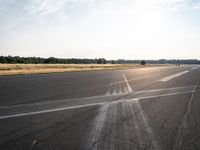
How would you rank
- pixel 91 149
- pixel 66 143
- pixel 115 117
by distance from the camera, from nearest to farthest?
pixel 91 149
pixel 66 143
pixel 115 117

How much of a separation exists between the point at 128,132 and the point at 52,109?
11.2 feet

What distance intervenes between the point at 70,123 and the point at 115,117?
1.35m

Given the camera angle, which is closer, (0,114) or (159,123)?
(159,123)

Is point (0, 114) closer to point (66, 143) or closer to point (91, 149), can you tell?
point (66, 143)

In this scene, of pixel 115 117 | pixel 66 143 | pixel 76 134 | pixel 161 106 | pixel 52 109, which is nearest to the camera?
pixel 66 143

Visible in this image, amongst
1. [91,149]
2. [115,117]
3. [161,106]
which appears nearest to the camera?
[91,149]

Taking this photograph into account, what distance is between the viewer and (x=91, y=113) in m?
7.71

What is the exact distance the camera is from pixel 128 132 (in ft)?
18.5

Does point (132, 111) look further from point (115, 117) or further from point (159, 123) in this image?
point (159, 123)

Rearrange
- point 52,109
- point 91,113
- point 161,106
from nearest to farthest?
point 91,113 < point 52,109 < point 161,106

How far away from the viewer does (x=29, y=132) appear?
5578mm

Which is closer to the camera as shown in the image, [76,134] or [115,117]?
[76,134]

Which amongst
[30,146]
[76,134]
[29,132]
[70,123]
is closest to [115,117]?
[70,123]

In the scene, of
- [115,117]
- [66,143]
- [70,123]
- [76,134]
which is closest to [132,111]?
[115,117]
